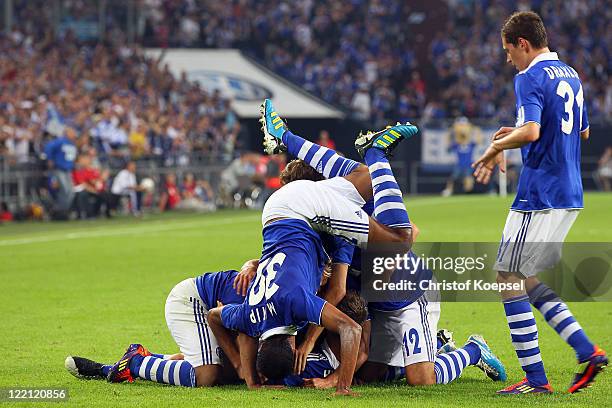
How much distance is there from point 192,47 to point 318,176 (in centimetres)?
3007

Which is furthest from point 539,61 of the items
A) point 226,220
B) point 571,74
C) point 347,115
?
point 347,115

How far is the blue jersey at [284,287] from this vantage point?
6.68 metres

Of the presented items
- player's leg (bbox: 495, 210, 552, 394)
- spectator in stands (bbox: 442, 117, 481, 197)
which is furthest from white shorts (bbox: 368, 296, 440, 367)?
spectator in stands (bbox: 442, 117, 481, 197)

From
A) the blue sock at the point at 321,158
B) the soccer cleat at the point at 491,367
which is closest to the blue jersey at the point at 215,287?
the blue sock at the point at 321,158

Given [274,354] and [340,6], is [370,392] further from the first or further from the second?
[340,6]

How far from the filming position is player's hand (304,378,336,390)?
23.3 feet

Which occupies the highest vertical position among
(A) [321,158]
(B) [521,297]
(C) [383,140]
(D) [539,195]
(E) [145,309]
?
(C) [383,140]

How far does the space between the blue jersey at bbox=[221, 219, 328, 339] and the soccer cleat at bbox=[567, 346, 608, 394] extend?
154 cm

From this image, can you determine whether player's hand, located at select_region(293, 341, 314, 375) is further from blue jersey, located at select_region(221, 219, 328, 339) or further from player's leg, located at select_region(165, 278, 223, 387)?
player's leg, located at select_region(165, 278, 223, 387)

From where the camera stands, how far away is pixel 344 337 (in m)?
6.62

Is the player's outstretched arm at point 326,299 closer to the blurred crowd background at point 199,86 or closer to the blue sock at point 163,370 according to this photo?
the blue sock at point 163,370

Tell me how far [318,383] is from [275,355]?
1.62ft

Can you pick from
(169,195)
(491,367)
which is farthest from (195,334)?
(169,195)

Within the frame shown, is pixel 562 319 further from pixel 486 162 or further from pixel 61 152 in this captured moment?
pixel 61 152
